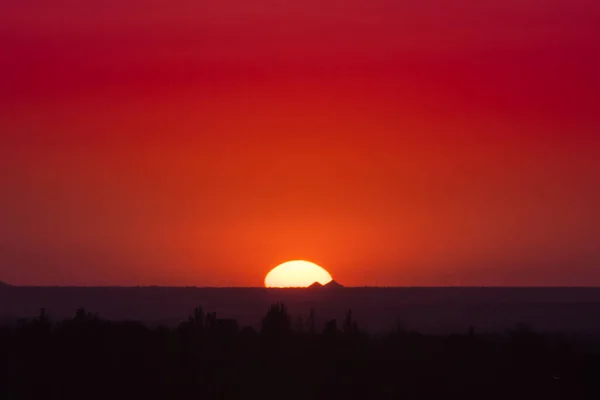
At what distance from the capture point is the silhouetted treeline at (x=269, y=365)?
27.7 metres

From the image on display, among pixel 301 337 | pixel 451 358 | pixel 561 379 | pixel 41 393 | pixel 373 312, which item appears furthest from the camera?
pixel 373 312

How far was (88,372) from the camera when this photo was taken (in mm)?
28562

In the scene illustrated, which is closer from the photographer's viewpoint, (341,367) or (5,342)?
(341,367)

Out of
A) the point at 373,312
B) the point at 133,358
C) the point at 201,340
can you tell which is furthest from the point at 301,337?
the point at 373,312

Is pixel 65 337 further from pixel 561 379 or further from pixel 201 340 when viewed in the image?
pixel 561 379

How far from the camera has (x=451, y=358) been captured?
1244 inches

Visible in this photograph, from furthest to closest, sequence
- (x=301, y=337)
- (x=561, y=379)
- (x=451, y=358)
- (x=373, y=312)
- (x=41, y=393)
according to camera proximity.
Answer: (x=373, y=312), (x=301, y=337), (x=451, y=358), (x=561, y=379), (x=41, y=393)

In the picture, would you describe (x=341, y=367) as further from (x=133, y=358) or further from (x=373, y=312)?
(x=373, y=312)

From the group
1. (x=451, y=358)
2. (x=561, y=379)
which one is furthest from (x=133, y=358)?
(x=561, y=379)

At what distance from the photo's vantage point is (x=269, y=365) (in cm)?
3002

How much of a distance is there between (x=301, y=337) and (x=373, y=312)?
43.1 metres

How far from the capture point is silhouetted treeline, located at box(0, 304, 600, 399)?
2767 centimetres

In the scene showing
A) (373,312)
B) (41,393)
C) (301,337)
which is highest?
(373,312)

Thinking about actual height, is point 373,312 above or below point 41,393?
above
